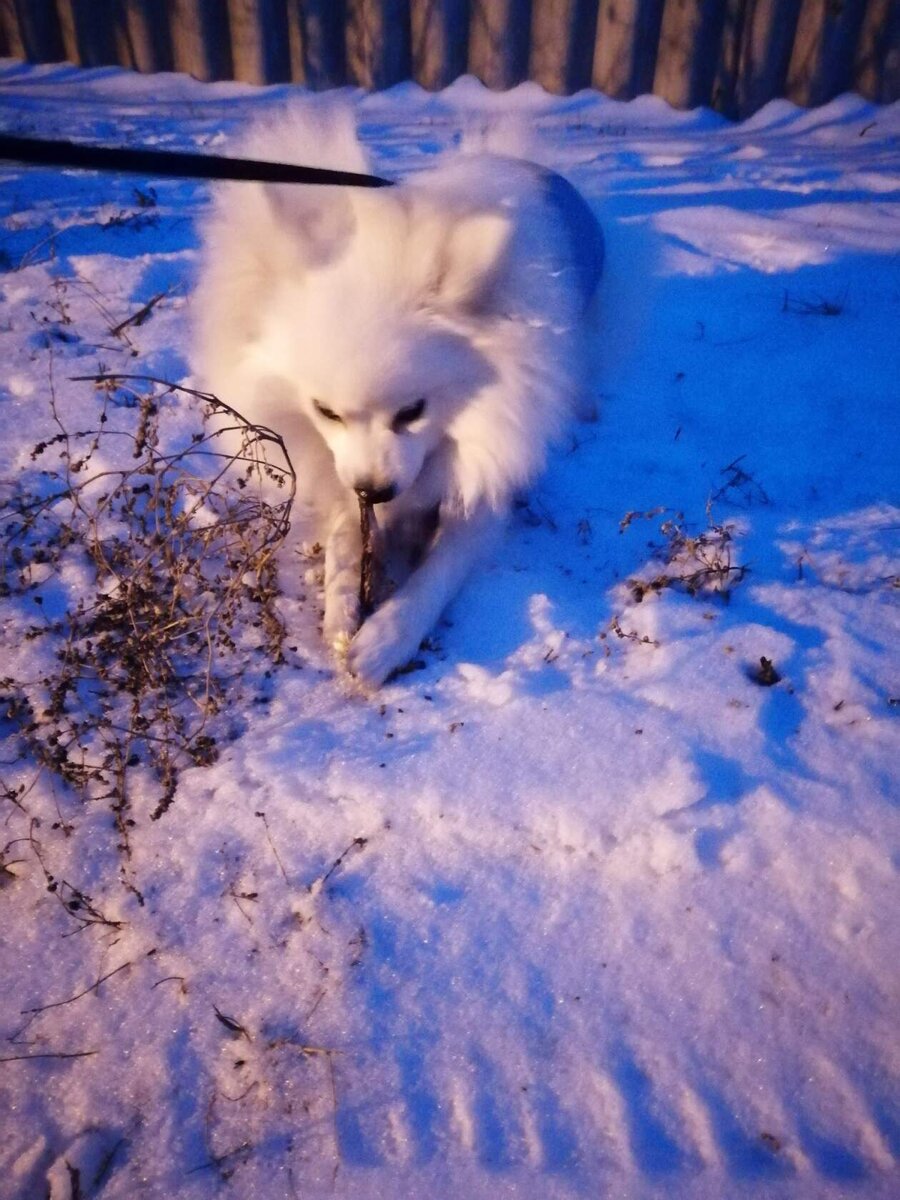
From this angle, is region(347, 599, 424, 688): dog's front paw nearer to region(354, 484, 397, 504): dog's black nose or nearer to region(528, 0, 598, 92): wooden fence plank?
region(354, 484, 397, 504): dog's black nose

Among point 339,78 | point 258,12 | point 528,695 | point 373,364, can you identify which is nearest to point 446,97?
point 339,78

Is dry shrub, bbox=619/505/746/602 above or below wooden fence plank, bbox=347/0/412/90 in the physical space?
below

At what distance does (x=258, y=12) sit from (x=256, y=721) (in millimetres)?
6728

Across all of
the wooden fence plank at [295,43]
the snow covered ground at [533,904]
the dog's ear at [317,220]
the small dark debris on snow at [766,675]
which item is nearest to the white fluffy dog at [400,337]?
the dog's ear at [317,220]

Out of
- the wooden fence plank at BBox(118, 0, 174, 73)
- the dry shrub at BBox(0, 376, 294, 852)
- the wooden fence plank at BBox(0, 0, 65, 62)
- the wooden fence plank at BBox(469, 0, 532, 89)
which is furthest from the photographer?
the wooden fence plank at BBox(0, 0, 65, 62)

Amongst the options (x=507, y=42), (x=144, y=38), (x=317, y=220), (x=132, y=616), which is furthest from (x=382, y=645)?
(x=144, y=38)

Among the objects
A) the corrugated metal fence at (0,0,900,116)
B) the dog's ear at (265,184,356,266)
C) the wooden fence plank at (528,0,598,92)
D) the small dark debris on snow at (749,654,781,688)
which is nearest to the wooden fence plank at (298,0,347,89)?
the corrugated metal fence at (0,0,900,116)

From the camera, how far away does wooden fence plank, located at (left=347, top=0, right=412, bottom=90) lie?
612 centimetres

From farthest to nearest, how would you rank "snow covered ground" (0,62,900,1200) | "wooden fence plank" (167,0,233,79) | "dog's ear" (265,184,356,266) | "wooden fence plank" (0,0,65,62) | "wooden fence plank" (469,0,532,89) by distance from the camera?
"wooden fence plank" (0,0,65,62), "wooden fence plank" (167,0,233,79), "wooden fence plank" (469,0,532,89), "dog's ear" (265,184,356,266), "snow covered ground" (0,62,900,1200)

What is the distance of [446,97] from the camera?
6.28 metres

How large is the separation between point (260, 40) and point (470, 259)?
6.01 metres

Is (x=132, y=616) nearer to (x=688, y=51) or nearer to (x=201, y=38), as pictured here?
(x=688, y=51)

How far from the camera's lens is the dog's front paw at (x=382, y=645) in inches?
78.7

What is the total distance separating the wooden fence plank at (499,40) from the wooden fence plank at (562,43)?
86 millimetres
